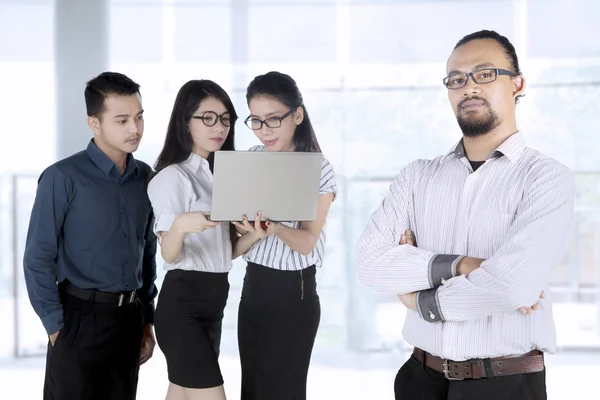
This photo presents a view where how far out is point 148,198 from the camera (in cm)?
254

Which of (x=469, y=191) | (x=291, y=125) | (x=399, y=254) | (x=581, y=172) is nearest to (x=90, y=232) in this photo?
(x=291, y=125)

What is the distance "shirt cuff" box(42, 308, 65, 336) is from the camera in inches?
90.1

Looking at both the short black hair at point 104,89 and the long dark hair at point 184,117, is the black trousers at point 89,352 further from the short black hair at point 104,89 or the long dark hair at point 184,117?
the short black hair at point 104,89

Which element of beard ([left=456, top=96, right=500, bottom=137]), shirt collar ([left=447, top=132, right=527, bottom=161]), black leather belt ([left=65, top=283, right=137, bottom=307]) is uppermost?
beard ([left=456, top=96, right=500, bottom=137])

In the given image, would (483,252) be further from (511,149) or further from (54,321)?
(54,321)

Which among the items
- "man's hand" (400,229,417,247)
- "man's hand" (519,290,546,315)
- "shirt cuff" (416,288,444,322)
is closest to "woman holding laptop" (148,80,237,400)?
"man's hand" (400,229,417,247)

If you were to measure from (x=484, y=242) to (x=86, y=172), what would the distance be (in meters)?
1.41

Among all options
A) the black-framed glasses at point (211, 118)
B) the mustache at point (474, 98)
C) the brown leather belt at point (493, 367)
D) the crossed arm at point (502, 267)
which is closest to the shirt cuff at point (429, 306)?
the crossed arm at point (502, 267)

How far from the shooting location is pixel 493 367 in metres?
1.70

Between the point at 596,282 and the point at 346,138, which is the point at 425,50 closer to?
the point at 346,138

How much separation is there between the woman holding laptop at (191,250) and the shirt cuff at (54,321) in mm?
320

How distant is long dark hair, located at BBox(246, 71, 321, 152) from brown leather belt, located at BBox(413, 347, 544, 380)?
40.6 inches

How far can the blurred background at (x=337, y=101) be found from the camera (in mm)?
4469

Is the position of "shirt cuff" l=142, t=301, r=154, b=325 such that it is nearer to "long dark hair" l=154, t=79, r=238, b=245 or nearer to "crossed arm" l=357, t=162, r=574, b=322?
"long dark hair" l=154, t=79, r=238, b=245
